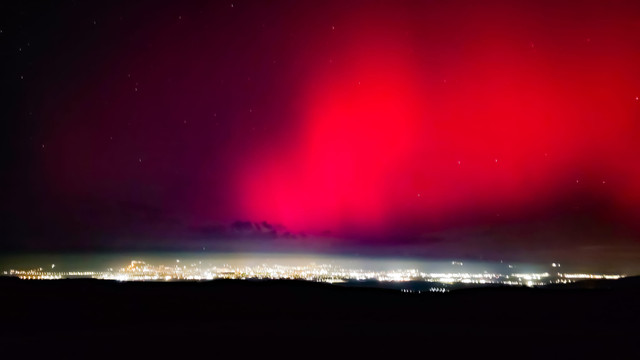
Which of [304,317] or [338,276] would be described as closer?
[304,317]

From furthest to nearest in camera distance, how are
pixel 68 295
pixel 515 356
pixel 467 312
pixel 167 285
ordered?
pixel 167 285
pixel 68 295
pixel 467 312
pixel 515 356

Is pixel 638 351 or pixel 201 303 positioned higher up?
pixel 201 303

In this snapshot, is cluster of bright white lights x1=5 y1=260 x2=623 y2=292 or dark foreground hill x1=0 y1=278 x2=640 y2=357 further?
cluster of bright white lights x1=5 y1=260 x2=623 y2=292

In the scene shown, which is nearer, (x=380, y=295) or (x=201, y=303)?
(x=201, y=303)

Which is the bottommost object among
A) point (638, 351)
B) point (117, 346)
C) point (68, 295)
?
point (638, 351)

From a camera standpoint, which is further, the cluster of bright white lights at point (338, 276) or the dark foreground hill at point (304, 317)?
the cluster of bright white lights at point (338, 276)

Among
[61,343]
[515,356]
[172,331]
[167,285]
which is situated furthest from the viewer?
[167,285]

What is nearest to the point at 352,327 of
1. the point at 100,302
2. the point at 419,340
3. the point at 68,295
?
the point at 419,340

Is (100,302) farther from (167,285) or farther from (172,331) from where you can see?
(172,331)
